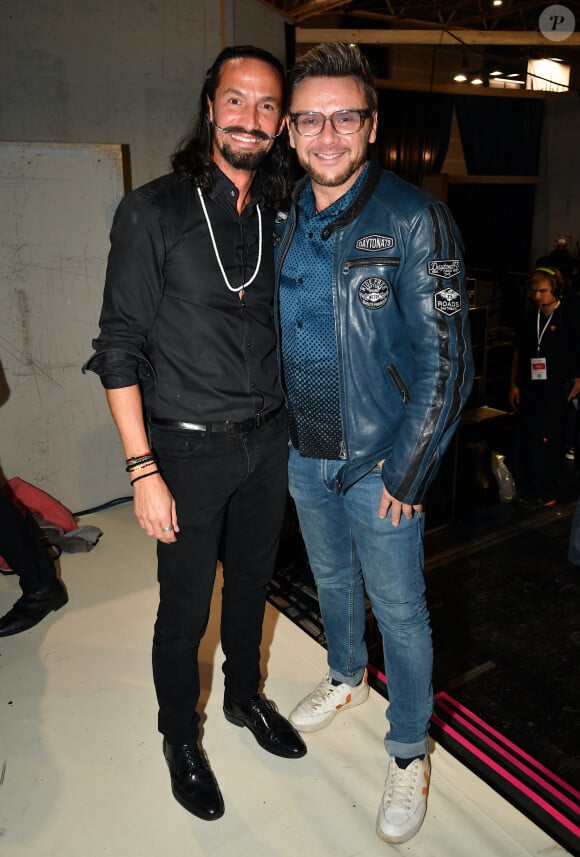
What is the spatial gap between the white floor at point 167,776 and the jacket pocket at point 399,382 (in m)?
1.00

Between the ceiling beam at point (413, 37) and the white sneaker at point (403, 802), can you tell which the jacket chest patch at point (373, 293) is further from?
the ceiling beam at point (413, 37)

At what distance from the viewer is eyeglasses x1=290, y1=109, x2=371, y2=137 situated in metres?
1.49

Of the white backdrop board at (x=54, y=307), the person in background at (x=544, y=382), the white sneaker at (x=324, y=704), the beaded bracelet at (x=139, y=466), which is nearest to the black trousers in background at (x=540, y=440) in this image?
the person in background at (x=544, y=382)

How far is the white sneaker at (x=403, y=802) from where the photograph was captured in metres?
1.59

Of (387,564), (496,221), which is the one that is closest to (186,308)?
(387,564)

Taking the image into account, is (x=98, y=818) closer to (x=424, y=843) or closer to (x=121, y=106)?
→ (x=424, y=843)

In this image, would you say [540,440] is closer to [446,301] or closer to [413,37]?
[446,301]

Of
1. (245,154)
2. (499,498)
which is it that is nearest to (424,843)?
(245,154)

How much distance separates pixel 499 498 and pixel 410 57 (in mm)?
9655

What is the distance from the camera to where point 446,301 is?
1438 mm

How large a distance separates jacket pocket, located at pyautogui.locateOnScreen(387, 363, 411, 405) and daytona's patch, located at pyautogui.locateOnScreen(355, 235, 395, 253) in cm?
26

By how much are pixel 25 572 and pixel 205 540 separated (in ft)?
3.78

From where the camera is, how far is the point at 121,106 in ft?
10.4

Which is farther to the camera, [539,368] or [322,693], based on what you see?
[539,368]
